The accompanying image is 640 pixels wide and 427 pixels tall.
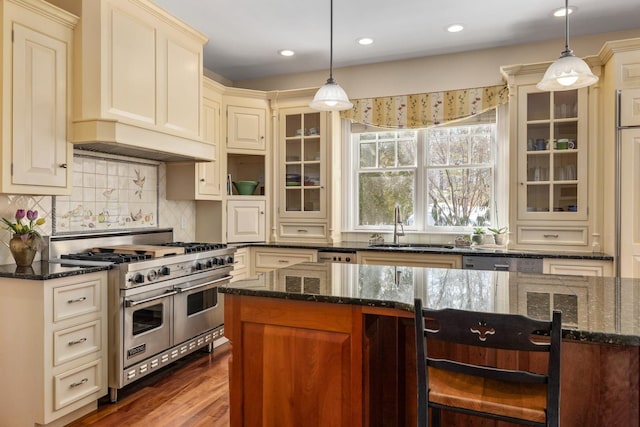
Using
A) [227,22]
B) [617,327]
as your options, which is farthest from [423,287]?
[227,22]

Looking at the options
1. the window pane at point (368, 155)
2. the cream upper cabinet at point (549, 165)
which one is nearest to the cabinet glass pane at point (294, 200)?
the window pane at point (368, 155)

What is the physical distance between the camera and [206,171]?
13.5ft

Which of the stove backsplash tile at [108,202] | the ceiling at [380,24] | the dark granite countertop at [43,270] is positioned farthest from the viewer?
the ceiling at [380,24]

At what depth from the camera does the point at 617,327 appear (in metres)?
1.31

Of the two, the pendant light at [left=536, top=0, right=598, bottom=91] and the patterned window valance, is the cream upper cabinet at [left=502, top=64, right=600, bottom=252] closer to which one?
the patterned window valance

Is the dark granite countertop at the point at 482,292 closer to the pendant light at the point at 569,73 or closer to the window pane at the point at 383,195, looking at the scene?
the pendant light at the point at 569,73

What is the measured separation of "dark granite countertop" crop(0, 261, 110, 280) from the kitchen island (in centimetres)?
111

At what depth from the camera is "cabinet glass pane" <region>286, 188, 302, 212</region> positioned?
182 inches

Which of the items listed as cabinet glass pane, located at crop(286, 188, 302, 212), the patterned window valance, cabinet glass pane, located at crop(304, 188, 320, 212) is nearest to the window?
the patterned window valance

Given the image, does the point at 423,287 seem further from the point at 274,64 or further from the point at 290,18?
the point at 274,64

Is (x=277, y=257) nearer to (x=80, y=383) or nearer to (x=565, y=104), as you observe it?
(x=80, y=383)

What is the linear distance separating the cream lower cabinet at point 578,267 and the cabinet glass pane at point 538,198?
504 millimetres

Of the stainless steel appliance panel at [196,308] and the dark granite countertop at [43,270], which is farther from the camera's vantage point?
the stainless steel appliance panel at [196,308]

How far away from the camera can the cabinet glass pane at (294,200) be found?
4.62 metres
